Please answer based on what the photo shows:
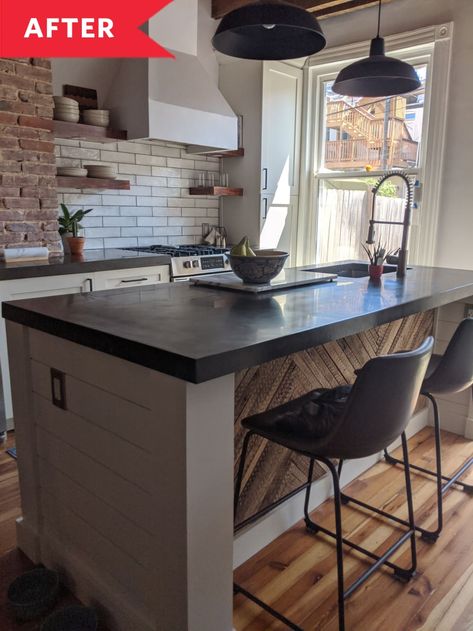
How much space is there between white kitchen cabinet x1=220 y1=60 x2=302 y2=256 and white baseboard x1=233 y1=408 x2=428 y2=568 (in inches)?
103

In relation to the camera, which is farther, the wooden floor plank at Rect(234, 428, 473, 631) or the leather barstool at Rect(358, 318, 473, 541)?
the leather barstool at Rect(358, 318, 473, 541)

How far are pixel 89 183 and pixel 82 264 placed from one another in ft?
2.46

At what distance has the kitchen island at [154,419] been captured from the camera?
1311 mm

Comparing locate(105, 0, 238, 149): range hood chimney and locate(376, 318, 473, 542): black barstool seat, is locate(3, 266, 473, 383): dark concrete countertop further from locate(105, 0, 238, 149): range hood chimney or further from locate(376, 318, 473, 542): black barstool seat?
locate(105, 0, 238, 149): range hood chimney

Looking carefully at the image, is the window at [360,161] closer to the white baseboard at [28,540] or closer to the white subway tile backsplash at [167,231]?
the white subway tile backsplash at [167,231]

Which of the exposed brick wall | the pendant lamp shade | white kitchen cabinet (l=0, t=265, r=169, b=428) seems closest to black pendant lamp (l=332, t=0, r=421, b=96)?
the pendant lamp shade

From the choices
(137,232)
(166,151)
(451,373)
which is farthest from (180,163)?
(451,373)

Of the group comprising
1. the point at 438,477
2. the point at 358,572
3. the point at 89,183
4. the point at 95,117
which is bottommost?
the point at 358,572

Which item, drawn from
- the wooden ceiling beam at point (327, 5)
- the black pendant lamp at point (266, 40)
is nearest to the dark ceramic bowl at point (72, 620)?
the black pendant lamp at point (266, 40)

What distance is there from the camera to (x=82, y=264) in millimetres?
3156

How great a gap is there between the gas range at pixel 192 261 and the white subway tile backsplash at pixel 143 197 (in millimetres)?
240

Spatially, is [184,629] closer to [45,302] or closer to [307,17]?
Answer: [45,302]

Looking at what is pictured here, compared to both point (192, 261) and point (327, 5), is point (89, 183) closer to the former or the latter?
point (192, 261)

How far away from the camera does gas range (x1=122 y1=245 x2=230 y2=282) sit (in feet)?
12.2
